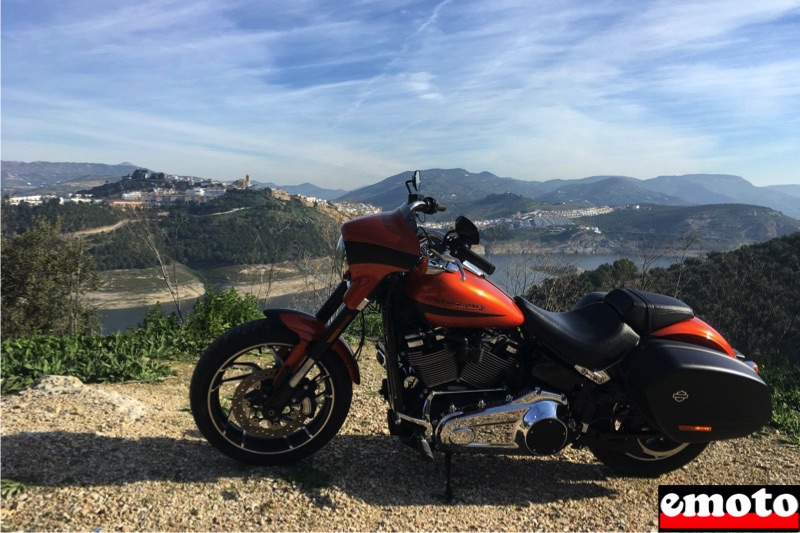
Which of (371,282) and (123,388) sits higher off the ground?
(371,282)

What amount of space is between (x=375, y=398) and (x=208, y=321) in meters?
2.56

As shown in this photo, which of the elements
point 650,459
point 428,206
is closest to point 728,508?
point 650,459

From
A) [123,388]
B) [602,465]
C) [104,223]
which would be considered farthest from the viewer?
[104,223]

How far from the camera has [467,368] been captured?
10.8 ft

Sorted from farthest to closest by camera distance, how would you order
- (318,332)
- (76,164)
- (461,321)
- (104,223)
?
(76,164)
(104,223)
(318,332)
(461,321)

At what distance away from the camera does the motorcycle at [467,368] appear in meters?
3.18

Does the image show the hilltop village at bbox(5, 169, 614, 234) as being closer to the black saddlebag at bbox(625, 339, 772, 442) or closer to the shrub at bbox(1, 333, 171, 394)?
the shrub at bbox(1, 333, 171, 394)

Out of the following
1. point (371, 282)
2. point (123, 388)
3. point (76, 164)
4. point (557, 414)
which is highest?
point (76, 164)

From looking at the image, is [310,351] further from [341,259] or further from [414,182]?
[414,182]

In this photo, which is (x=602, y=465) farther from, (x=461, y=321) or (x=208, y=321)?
(x=208, y=321)

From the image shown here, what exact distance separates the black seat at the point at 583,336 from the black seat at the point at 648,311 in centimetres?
7

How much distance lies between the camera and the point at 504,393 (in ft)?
10.8

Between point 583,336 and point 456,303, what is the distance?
2.81 ft

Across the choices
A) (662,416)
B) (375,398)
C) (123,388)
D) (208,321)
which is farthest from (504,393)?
(208,321)
